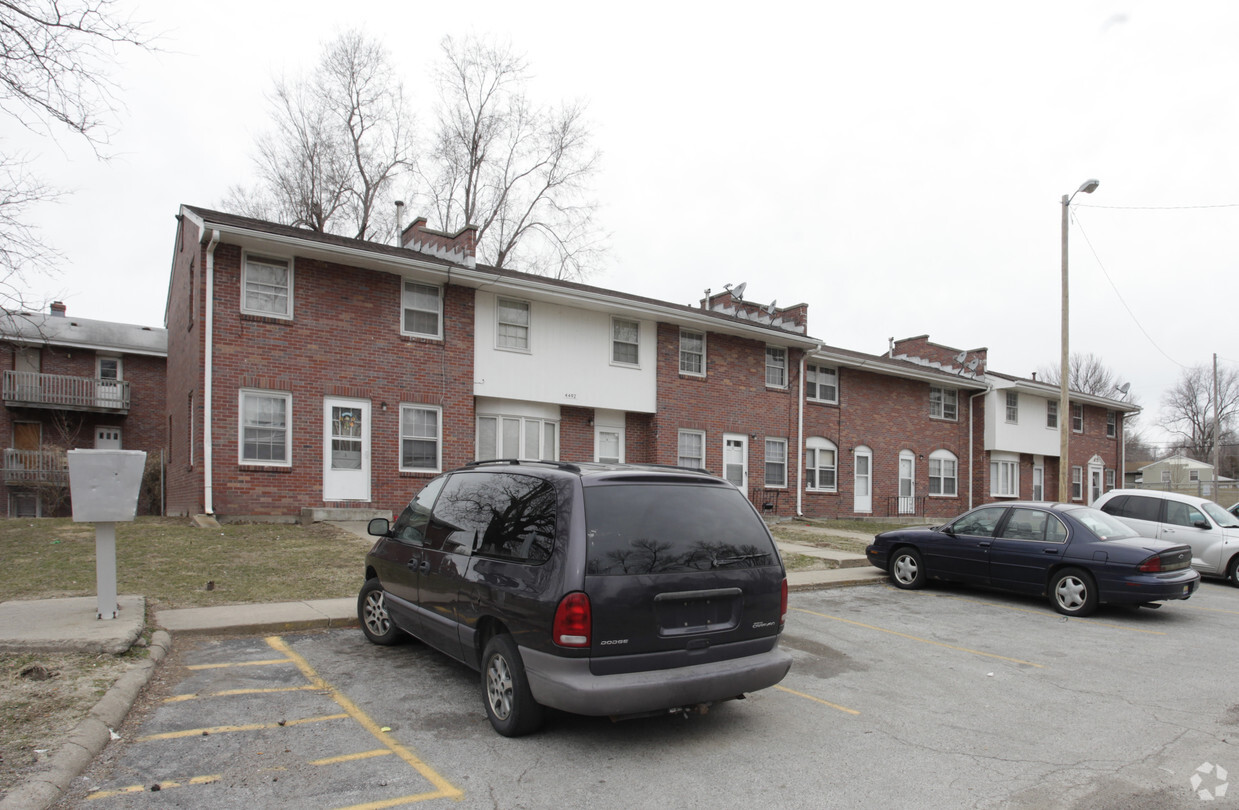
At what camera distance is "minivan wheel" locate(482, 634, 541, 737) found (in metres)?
4.46

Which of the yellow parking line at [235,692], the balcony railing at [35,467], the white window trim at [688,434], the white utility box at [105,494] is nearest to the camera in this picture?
the yellow parking line at [235,692]

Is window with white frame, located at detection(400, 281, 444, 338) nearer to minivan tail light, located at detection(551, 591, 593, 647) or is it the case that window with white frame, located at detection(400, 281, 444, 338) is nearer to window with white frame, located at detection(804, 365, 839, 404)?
window with white frame, located at detection(804, 365, 839, 404)

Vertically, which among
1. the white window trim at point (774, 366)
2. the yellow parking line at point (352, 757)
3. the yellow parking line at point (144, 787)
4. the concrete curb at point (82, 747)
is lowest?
the yellow parking line at point (352, 757)

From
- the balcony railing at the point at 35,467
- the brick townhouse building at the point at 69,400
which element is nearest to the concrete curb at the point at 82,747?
the brick townhouse building at the point at 69,400

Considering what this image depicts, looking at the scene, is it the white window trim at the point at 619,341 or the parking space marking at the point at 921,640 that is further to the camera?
the white window trim at the point at 619,341

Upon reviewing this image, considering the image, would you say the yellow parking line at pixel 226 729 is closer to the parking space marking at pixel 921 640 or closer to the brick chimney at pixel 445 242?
the parking space marking at pixel 921 640

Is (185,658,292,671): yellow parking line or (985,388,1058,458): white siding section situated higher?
(985,388,1058,458): white siding section

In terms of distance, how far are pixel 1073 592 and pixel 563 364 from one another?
39.2ft

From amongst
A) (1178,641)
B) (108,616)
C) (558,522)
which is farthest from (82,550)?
(1178,641)

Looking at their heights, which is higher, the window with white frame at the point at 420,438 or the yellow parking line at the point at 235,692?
the window with white frame at the point at 420,438

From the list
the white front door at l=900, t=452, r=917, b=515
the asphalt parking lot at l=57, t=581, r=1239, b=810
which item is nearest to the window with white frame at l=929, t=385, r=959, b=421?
the white front door at l=900, t=452, r=917, b=515

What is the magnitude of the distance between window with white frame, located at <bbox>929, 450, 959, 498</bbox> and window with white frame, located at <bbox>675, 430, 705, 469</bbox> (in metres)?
11.3

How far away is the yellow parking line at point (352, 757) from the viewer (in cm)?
420

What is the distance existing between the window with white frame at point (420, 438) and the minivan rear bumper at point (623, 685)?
12.5 m
